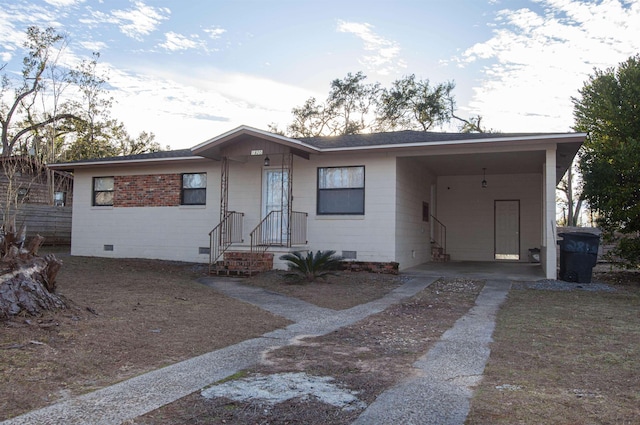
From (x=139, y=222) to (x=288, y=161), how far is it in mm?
5367

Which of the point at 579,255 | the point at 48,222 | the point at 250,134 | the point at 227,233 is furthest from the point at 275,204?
the point at 48,222

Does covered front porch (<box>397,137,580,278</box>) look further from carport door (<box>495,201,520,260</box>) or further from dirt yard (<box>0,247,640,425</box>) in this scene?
dirt yard (<box>0,247,640,425</box>)

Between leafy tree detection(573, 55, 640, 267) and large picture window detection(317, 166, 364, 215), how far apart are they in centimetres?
536

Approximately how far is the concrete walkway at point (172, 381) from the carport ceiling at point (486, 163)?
7341 millimetres

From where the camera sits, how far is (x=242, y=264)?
1263cm

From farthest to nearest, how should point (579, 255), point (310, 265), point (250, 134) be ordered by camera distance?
1. point (250, 134)
2. point (579, 255)
3. point (310, 265)

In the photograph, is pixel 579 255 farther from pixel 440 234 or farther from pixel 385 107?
pixel 385 107

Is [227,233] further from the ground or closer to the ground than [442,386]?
further from the ground

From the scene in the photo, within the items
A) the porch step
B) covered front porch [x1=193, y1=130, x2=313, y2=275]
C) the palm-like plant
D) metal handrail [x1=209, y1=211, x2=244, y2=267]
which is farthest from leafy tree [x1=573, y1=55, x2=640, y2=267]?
metal handrail [x1=209, y1=211, x2=244, y2=267]

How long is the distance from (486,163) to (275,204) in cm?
633

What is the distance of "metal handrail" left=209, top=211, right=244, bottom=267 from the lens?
45.2ft

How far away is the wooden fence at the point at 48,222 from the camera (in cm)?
1920

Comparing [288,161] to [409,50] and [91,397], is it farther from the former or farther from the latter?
[91,397]

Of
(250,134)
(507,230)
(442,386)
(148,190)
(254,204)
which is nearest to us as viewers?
(442,386)
